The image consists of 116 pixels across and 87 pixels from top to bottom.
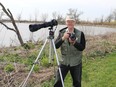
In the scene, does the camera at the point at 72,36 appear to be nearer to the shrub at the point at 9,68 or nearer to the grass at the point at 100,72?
the grass at the point at 100,72

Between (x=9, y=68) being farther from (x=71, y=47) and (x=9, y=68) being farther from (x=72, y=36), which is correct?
(x=72, y=36)

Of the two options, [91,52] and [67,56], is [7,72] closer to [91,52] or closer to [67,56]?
[67,56]

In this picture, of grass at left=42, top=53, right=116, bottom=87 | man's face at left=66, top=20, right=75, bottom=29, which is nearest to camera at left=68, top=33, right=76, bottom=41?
man's face at left=66, top=20, right=75, bottom=29

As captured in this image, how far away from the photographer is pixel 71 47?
5348mm

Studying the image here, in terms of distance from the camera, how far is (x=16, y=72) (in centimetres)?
834

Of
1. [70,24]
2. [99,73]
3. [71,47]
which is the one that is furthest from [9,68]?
[70,24]

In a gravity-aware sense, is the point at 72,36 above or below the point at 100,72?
above

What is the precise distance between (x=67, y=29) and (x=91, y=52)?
247 inches

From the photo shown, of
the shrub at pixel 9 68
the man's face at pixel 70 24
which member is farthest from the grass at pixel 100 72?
the man's face at pixel 70 24

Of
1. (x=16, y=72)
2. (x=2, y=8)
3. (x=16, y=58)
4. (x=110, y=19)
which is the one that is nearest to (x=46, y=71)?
(x=16, y=72)

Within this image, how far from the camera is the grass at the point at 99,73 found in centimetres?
767

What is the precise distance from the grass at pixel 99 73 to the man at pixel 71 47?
2118mm

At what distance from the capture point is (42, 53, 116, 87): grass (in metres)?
7.67

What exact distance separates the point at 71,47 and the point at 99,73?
3575mm
